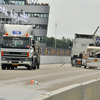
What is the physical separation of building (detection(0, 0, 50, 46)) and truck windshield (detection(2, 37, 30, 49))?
7055cm

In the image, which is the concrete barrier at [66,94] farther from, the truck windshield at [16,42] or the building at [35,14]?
the building at [35,14]

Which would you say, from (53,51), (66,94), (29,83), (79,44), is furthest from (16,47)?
(53,51)

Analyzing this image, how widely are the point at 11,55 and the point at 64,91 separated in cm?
1806

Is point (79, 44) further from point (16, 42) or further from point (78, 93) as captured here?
point (78, 93)

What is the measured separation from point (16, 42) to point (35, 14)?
240 feet

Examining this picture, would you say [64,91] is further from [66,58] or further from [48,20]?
[48,20]

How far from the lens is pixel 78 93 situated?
6.65 metres

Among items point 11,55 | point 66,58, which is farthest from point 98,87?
point 66,58

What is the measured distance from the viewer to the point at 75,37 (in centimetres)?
3744

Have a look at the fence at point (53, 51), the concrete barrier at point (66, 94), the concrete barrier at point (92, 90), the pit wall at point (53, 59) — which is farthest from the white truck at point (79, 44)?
the concrete barrier at point (66, 94)

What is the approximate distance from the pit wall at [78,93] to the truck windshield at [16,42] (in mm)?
15155

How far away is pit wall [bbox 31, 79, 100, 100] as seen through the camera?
5.19m

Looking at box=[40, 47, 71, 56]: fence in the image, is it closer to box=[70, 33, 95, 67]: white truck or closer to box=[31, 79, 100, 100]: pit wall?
box=[70, 33, 95, 67]: white truck

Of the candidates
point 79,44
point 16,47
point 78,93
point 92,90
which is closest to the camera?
point 78,93
